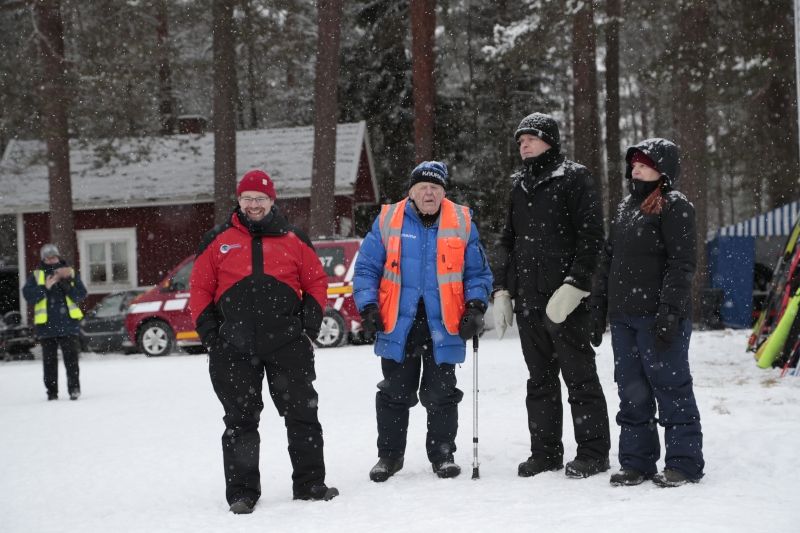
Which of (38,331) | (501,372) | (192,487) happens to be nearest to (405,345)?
(192,487)

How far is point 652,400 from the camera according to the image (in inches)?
199

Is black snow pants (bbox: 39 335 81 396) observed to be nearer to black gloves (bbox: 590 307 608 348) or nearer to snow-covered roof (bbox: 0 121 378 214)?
black gloves (bbox: 590 307 608 348)

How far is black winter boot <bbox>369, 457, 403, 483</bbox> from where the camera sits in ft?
17.6

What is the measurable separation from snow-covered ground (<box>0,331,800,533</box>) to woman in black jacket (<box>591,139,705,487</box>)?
0.78ft

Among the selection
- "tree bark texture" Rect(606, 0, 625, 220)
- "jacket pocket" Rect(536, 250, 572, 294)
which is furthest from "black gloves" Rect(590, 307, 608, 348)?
"tree bark texture" Rect(606, 0, 625, 220)

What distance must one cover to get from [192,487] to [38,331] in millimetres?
5506

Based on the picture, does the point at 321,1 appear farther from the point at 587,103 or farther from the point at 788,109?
the point at 788,109

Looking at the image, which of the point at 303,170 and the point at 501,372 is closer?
the point at 501,372

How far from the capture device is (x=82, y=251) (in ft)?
77.3

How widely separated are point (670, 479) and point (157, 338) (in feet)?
42.0

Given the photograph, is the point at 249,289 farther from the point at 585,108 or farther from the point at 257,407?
the point at 585,108

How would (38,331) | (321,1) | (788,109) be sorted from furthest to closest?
(788,109)
(321,1)
(38,331)

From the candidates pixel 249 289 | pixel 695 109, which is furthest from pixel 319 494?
pixel 695 109

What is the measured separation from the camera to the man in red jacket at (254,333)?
16.4ft
